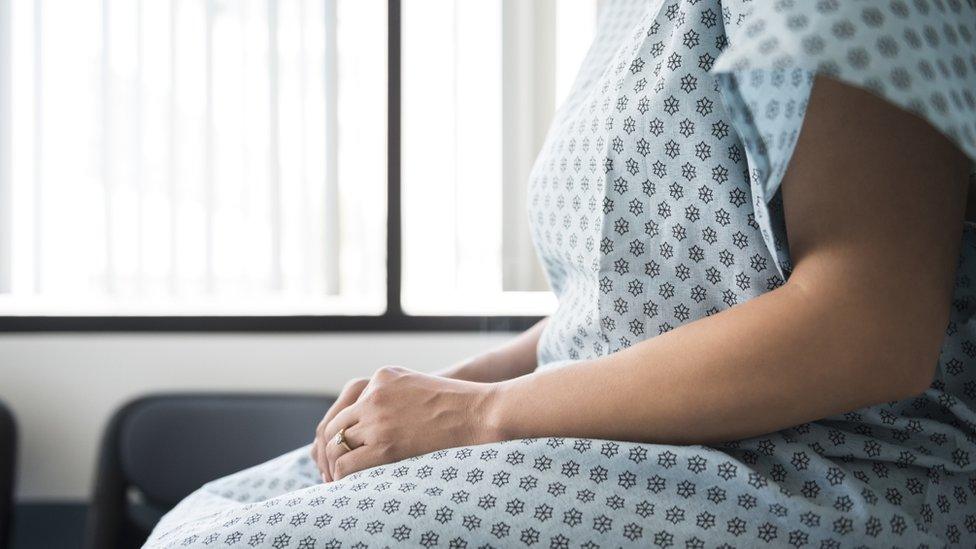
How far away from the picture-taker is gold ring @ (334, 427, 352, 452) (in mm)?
619

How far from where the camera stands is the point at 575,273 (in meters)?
0.70

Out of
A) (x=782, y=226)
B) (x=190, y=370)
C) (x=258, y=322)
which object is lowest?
(x=190, y=370)

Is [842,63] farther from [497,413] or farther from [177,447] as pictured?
[177,447]

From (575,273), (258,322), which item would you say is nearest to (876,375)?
(575,273)

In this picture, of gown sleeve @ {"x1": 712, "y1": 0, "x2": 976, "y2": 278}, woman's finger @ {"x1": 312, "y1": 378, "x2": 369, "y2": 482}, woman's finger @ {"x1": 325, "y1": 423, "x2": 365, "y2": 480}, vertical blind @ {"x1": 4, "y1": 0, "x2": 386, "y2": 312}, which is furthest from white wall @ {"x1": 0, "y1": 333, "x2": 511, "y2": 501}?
gown sleeve @ {"x1": 712, "y1": 0, "x2": 976, "y2": 278}

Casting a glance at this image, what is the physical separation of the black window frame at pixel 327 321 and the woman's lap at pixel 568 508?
4.83 feet

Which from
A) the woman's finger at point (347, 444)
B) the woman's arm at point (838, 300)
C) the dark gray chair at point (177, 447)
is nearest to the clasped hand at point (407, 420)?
the woman's finger at point (347, 444)

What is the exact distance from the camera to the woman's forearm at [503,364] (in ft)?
3.01

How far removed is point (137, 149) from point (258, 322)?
0.58 m

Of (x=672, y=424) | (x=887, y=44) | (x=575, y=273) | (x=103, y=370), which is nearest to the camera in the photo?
(x=887, y=44)

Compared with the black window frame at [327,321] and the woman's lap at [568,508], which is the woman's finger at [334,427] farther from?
the black window frame at [327,321]

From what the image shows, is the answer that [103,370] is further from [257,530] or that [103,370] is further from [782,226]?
[782,226]

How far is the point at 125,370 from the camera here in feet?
6.48

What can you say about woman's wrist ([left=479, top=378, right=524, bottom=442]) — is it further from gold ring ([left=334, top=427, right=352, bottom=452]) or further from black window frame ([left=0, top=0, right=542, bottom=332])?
black window frame ([left=0, top=0, right=542, bottom=332])
